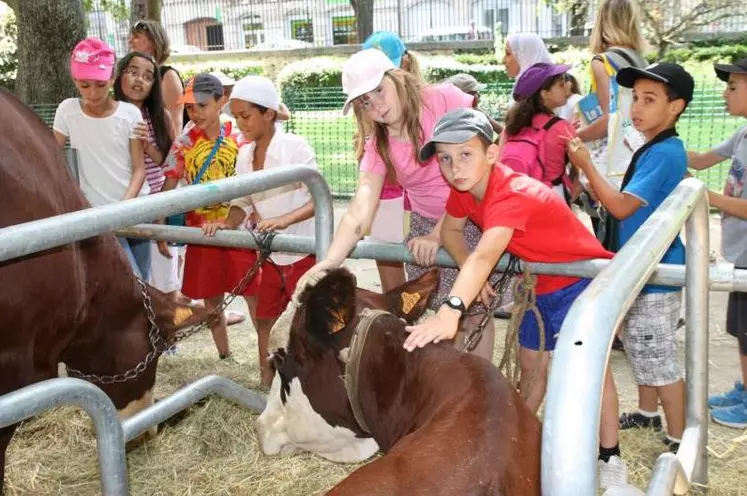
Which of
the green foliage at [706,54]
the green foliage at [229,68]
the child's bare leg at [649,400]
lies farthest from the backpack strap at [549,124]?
the green foliage at [229,68]

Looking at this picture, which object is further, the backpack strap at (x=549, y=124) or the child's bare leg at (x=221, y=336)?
the child's bare leg at (x=221, y=336)

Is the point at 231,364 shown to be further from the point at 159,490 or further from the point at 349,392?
the point at 349,392

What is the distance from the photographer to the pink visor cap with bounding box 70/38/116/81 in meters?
4.70

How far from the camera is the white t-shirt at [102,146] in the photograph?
4969mm

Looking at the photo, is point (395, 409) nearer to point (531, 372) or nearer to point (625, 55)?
point (531, 372)

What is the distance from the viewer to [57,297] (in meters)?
3.20

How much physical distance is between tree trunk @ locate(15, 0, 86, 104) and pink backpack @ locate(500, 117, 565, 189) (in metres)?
7.61

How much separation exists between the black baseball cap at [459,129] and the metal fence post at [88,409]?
1.31 metres

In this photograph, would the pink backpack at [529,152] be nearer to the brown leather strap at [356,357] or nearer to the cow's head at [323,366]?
the cow's head at [323,366]

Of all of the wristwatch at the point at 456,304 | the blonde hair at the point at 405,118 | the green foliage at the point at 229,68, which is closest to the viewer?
the wristwatch at the point at 456,304

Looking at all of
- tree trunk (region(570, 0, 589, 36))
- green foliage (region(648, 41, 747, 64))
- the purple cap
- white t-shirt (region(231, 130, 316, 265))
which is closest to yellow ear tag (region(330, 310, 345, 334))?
white t-shirt (region(231, 130, 316, 265))

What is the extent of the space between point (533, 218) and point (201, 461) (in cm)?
209

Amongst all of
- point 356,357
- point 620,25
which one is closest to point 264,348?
point 356,357

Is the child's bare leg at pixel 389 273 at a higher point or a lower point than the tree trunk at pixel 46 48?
lower
